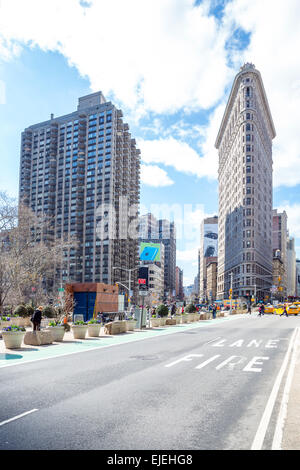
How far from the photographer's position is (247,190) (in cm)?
12306

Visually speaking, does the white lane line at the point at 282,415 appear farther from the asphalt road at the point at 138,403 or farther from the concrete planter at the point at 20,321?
the concrete planter at the point at 20,321

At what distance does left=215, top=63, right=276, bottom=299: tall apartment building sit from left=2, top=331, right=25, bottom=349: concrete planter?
96.9 metres

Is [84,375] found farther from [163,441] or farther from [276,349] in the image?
[276,349]

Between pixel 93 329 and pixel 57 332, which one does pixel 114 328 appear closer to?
pixel 93 329

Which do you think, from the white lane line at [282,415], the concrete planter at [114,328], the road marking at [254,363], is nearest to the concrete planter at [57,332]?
the concrete planter at [114,328]

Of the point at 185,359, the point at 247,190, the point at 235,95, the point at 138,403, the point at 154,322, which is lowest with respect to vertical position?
the point at 154,322

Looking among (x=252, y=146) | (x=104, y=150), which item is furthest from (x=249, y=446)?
(x=104, y=150)

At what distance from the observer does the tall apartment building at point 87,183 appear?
133m

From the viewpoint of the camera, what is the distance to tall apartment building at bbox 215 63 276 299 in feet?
397

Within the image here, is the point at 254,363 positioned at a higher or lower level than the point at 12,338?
lower

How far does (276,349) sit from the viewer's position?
17.5m

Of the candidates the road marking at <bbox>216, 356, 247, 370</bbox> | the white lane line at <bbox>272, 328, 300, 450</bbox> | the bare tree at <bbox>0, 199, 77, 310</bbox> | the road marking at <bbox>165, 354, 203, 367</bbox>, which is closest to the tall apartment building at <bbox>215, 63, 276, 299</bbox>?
the bare tree at <bbox>0, 199, 77, 310</bbox>

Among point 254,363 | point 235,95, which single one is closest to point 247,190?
point 235,95

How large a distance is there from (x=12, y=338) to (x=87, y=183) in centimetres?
12647
